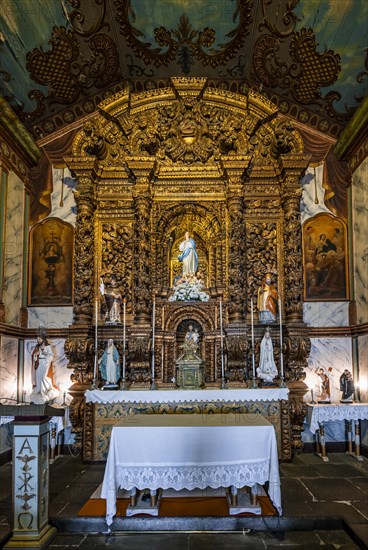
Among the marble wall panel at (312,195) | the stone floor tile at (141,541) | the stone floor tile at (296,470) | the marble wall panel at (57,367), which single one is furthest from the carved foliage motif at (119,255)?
the stone floor tile at (141,541)

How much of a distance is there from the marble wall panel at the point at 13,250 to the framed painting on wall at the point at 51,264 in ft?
0.94

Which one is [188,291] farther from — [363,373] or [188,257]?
[363,373]

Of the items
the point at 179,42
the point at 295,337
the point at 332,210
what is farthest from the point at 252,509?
the point at 179,42

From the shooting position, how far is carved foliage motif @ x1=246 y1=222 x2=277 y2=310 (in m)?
9.95

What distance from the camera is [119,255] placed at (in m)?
10.0

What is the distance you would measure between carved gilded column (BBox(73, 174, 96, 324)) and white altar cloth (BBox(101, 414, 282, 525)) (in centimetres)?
417

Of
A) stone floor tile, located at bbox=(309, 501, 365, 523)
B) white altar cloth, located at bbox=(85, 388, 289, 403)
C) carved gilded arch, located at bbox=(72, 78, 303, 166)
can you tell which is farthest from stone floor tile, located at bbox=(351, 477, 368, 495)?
carved gilded arch, located at bbox=(72, 78, 303, 166)

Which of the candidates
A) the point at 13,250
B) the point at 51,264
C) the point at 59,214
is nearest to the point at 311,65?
the point at 59,214

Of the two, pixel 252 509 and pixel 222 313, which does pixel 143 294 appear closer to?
pixel 222 313

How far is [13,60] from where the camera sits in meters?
8.67

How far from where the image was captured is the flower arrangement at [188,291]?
9609 mm

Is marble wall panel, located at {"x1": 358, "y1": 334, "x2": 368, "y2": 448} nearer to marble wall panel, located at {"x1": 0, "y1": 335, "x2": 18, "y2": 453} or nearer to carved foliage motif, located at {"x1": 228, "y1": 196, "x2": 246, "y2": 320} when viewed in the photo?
carved foliage motif, located at {"x1": 228, "y1": 196, "x2": 246, "y2": 320}

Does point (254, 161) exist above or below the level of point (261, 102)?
below

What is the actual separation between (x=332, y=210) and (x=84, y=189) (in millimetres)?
5039
